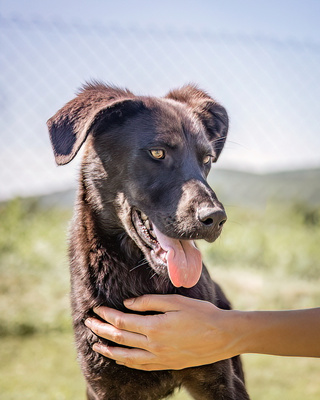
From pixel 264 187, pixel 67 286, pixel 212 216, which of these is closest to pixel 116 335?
pixel 212 216

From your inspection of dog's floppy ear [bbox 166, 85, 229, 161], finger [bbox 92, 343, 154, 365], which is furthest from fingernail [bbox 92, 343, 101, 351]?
dog's floppy ear [bbox 166, 85, 229, 161]

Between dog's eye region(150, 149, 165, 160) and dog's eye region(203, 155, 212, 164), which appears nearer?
dog's eye region(150, 149, 165, 160)

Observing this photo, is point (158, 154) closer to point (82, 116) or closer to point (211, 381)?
point (82, 116)

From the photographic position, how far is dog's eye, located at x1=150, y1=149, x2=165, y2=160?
1.86 meters

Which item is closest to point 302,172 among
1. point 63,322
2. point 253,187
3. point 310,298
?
point 253,187

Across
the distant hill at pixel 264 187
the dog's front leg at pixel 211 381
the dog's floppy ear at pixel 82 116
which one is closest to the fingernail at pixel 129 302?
the dog's front leg at pixel 211 381

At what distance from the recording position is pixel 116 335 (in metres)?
1.80

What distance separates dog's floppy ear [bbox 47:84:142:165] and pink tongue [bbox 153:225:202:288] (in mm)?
435

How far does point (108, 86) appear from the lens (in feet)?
6.84

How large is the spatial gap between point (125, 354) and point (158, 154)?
0.77 metres

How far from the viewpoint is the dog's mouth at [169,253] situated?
5.69 ft

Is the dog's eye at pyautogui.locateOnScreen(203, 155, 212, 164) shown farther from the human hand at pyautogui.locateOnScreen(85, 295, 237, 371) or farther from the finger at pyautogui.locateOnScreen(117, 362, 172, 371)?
the finger at pyautogui.locateOnScreen(117, 362, 172, 371)

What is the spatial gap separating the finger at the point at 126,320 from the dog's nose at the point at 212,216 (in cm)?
43

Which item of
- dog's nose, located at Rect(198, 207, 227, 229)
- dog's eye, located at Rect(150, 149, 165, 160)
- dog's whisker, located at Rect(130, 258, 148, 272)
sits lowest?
dog's nose, located at Rect(198, 207, 227, 229)
